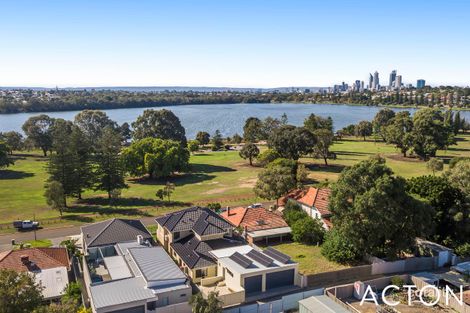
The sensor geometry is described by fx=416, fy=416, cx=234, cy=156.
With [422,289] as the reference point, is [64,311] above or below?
above

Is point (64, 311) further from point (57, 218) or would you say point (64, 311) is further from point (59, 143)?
point (59, 143)

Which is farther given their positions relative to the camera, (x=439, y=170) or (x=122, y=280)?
(x=439, y=170)

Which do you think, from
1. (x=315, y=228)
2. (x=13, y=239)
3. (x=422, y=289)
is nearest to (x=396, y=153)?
(x=315, y=228)

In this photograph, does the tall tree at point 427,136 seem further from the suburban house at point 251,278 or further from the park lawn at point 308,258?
the suburban house at point 251,278

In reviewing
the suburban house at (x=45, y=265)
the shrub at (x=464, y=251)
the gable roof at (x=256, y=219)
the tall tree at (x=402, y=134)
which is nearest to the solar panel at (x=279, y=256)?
the gable roof at (x=256, y=219)

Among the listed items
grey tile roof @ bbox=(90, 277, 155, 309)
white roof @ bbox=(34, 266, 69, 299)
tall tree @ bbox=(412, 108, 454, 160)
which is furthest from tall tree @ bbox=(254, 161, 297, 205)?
tall tree @ bbox=(412, 108, 454, 160)

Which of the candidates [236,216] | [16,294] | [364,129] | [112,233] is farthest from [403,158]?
[16,294]

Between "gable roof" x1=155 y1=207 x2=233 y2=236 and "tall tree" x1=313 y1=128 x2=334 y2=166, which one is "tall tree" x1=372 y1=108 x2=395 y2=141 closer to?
"tall tree" x1=313 y1=128 x2=334 y2=166

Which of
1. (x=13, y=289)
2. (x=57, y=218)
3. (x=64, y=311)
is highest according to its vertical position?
(x=13, y=289)
